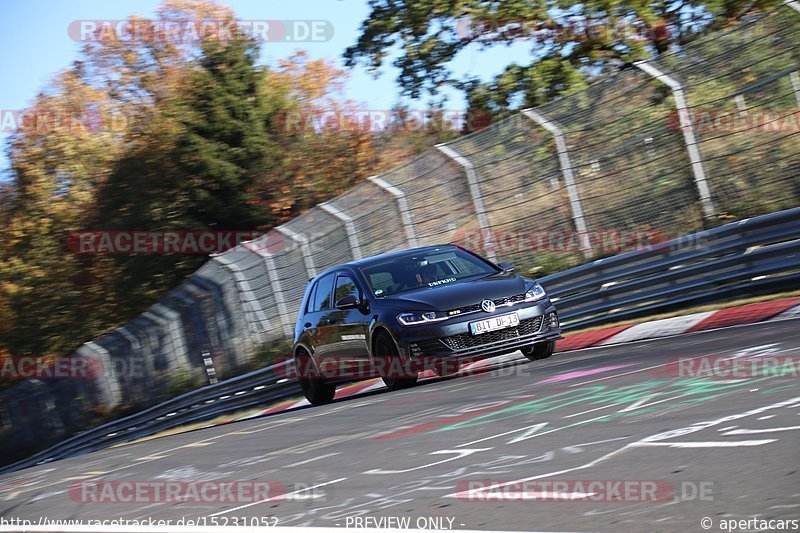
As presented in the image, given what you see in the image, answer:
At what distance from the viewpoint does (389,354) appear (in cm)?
1150

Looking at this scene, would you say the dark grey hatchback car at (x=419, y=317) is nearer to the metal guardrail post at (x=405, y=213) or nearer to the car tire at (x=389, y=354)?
the car tire at (x=389, y=354)

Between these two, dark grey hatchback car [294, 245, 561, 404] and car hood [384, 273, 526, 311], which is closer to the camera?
dark grey hatchback car [294, 245, 561, 404]

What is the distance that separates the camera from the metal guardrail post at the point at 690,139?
509 inches

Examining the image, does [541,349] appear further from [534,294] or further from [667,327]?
[667,327]

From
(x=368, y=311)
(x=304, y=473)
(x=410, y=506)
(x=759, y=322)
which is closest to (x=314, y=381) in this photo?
(x=368, y=311)

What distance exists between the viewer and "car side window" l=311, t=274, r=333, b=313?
13283 mm

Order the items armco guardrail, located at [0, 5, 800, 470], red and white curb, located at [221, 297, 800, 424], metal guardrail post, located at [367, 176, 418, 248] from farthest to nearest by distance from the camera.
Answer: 1. metal guardrail post, located at [367, 176, 418, 248]
2. armco guardrail, located at [0, 5, 800, 470]
3. red and white curb, located at [221, 297, 800, 424]

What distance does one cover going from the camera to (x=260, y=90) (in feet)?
129

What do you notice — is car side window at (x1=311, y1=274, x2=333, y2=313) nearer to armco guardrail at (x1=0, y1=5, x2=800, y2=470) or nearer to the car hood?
the car hood

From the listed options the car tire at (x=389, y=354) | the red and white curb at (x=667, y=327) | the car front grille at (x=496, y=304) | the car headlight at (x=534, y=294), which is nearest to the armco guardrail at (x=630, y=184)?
the red and white curb at (x=667, y=327)

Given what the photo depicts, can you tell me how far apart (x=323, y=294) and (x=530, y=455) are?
7791 mm

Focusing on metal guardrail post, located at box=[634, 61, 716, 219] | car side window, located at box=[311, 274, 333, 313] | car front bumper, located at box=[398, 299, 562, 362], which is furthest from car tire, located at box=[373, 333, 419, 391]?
metal guardrail post, located at box=[634, 61, 716, 219]

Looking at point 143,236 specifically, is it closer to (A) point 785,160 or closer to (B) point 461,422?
(A) point 785,160

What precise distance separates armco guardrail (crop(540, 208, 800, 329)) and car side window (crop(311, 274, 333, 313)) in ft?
9.57
